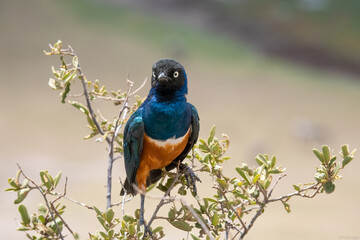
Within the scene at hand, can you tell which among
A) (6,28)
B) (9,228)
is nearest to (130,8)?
(6,28)

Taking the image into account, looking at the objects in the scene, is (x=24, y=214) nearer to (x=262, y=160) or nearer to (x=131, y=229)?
(x=131, y=229)

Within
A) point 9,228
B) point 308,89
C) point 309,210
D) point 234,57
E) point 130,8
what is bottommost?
point 9,228

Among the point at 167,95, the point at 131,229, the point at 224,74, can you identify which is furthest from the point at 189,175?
the point at 224,74

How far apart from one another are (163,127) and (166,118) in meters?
0.02

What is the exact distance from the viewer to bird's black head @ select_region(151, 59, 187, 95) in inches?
42.3

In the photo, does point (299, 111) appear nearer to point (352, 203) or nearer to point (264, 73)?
point (264, 73)

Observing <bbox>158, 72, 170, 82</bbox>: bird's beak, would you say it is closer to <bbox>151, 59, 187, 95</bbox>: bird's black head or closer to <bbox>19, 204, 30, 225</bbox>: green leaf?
<bbox>151, 59, 187, 95</bbox>: bird's black head

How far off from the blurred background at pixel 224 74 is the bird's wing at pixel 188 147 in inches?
72.5

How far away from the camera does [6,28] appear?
4.96 metres

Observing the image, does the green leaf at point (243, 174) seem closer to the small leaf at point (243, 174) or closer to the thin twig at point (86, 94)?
the small leaf at point (243, 174)

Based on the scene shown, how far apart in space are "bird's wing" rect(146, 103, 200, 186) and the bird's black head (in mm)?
62

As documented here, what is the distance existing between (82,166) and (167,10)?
2166 millimetres

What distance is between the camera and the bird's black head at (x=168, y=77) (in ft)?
3.53

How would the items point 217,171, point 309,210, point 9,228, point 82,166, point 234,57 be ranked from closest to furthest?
point 217,171, point 9,228, point 309,210, point 82,166, point 234,57
